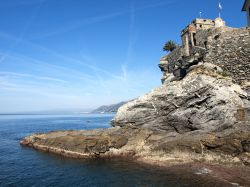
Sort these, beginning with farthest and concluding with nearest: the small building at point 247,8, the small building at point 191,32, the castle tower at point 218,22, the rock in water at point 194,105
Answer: the castle tower at point 218,22, the small building at point 191,32, the small building at point 247,8, the rock in water at point 194,105

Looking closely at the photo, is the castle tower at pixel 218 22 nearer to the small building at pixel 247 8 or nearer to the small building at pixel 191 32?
the small building at pixel 191 32

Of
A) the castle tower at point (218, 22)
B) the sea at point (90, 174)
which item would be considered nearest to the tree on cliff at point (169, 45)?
the castle tower at point (218, 22)

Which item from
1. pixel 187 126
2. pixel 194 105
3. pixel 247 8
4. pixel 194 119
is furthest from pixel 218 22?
pixel 187 126

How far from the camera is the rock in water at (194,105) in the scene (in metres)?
38.8

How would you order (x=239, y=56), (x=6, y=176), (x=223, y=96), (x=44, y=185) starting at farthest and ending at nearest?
(x=239, y=56) → (x=223, y=96) → (x=6, y=176) → (x=44, y=185)

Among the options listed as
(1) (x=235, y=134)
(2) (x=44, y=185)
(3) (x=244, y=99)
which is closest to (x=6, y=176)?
(2) (x=44, y=185)

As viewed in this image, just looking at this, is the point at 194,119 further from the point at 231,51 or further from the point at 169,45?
the point at 169,45

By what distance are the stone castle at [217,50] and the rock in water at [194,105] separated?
1.88m

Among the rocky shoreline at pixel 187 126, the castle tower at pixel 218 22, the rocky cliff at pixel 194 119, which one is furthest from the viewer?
the castle tower at pixel 218 22

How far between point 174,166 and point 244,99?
1572 centimetres

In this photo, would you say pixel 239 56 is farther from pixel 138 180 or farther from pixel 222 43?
pixel 138 180

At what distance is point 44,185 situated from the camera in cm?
2950

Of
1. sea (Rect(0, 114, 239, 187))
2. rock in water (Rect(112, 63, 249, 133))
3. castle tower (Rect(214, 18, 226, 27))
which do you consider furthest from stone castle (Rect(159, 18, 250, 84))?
sea (Rect(0, 114, 239, 187))

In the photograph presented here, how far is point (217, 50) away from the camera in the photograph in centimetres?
4503
